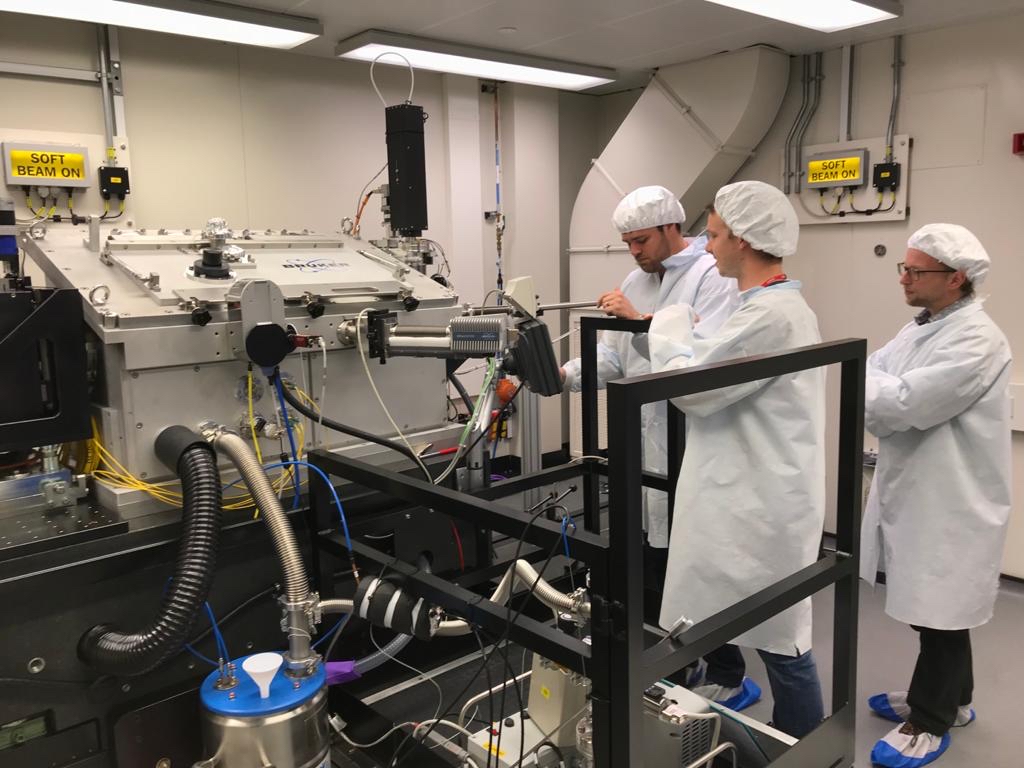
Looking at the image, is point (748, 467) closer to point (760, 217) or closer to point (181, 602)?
point (760, 217)

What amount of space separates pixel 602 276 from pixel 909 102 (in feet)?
4.91

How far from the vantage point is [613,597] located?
3.42ft

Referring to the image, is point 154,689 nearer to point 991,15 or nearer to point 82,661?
point 82,661

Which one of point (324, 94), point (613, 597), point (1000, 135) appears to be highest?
point (324, 94)

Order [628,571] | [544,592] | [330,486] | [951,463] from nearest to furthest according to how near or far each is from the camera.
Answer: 1. [628,571]
2. [544,592]
3. [330,486]
4. [951,463]

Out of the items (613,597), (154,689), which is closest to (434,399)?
(154,689)

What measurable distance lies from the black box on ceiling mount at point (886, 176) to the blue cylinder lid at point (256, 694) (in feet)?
9.79

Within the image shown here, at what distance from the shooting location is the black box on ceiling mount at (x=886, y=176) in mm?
3291

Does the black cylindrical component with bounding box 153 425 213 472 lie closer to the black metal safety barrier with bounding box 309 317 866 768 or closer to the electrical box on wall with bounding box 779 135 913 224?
the black metal safety barrier with bounding box 309 317 866 768

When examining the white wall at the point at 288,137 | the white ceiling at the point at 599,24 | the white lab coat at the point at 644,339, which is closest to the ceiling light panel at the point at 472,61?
the white ceiling at the point at 599,24

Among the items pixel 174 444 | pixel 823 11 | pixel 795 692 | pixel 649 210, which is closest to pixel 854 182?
pixel 823 11

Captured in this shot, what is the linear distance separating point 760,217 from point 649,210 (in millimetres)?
802

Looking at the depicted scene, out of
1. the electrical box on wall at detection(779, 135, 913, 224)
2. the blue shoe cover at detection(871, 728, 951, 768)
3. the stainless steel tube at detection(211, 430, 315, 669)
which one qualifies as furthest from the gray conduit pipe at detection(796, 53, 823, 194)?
the stainless steel tube at detection(211, 430, 315, 669)

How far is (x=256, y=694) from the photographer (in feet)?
4.31
